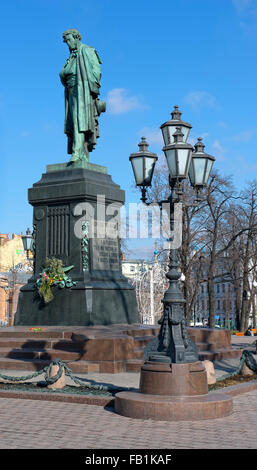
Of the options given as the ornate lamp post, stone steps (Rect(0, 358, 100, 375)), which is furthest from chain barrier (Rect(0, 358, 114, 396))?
stone steps (Rect(0, 358, 100, 375))

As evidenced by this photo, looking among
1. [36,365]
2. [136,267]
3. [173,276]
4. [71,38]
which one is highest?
[71,38]

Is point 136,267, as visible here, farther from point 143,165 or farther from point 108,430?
point 108,430

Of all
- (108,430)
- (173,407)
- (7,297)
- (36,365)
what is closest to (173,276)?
(173,407)

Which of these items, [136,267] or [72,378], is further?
[136,267]

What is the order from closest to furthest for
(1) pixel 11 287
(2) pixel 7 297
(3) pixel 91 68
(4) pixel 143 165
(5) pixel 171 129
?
1. (5) pixel 171 129
2. (4) pixel 143 165
3. (3) pixel 91 68
4. (1) pixel 11 287
5. (2) pixel 7 297

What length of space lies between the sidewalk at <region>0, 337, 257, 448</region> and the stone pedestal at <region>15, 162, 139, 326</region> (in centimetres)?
597

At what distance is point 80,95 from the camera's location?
56.8 ft

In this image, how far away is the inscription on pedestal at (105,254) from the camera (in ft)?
52.0

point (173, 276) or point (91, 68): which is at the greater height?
point (91, 68)

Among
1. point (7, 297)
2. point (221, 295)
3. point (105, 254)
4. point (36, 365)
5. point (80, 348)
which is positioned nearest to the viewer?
point (36, 365)

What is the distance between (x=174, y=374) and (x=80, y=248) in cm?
792

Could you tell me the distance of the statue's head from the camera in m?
17.6
